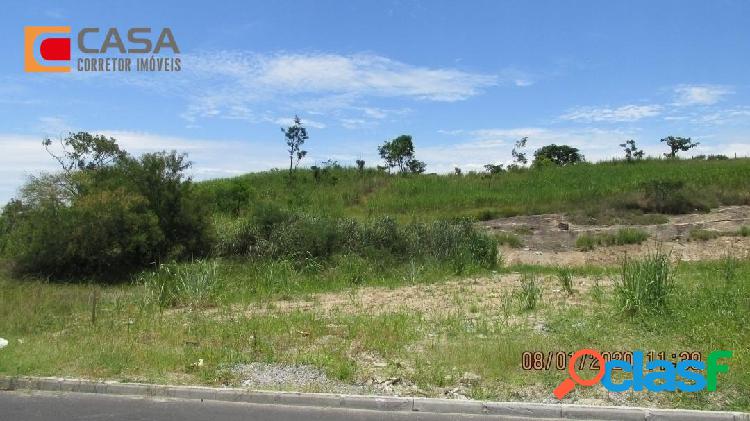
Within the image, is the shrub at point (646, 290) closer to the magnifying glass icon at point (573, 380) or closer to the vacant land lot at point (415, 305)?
the vacant land lot at point (415, 305)

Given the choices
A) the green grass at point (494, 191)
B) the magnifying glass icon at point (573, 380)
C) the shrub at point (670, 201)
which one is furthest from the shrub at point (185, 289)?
the shrub at point (670, 201)

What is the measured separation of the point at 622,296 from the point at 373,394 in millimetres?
4873

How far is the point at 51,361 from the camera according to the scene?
23.5 ft

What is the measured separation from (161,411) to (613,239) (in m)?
18.6

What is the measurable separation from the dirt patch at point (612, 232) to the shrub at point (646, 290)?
948cm

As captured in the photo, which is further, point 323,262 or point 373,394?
point 323,262

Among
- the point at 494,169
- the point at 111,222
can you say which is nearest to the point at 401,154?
the point at 494,169

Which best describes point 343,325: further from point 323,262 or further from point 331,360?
point 323,262

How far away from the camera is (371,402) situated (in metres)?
5.76

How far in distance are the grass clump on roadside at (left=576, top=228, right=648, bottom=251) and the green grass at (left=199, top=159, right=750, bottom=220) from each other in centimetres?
323

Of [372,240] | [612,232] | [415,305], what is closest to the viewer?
[415,305]

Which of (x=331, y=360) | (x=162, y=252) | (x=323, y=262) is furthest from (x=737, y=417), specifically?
(x=162, y=252)
